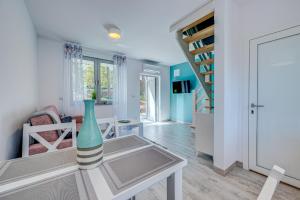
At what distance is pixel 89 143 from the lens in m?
0.70

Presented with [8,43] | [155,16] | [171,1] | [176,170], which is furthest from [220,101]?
[8,43]

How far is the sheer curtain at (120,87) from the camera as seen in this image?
414cm

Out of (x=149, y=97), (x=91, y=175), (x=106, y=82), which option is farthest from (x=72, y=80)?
(x=149, y=97)

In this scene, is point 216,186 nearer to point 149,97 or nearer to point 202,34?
point 202,34

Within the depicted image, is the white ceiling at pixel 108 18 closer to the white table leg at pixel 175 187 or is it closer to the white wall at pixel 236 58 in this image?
the white wall at pixel 236 58

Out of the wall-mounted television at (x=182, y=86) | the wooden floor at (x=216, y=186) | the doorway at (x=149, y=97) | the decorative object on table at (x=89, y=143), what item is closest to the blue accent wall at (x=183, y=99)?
the wall-mounted television at (x=182, y=86)

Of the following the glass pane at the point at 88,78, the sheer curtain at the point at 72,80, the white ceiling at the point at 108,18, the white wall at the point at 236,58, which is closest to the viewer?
the white wall at the point at 236,58

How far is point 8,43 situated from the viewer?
52.7 inches

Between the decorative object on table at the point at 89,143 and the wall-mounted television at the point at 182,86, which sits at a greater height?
the wall-mounted television at the point at 182,86

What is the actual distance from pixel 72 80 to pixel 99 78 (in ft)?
2.67

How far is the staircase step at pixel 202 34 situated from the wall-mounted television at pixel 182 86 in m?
2.70

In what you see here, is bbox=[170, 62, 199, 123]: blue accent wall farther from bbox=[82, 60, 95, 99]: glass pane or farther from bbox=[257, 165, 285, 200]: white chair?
bbox=[257, 165, 285, 200]: white chair

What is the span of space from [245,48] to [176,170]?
2159 millimetres

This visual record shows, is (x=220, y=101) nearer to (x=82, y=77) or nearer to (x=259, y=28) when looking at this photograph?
(x=259, y=28)
